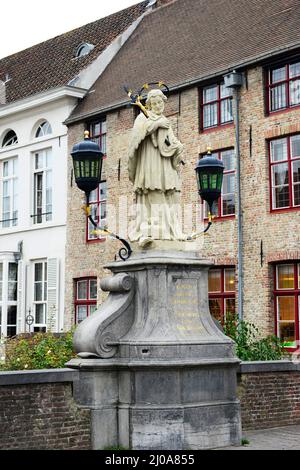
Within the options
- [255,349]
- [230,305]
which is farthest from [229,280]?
[255,349]

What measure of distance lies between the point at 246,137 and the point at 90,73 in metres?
8.64

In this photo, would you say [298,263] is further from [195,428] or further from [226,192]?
[195,428]

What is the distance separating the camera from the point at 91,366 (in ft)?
31.0

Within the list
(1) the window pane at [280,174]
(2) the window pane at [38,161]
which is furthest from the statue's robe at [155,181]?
(2) the window pane at [38,161]

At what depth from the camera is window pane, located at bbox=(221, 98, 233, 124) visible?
837 inches

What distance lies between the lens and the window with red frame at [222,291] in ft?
67.8

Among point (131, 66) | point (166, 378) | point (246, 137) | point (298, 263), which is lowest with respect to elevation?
point (166, 378)

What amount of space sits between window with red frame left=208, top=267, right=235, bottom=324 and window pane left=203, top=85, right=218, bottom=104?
4.89 metres

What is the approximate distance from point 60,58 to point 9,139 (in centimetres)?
384

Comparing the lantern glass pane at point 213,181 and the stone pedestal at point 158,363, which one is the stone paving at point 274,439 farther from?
the lantern glass pane at point 213,181

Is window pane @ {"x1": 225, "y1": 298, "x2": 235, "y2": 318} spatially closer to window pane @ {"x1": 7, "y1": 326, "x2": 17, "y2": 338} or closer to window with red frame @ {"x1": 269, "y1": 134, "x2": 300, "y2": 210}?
window with red frame @ {"x1": 269, "y1": 134, "x2": 300, "y2": 210}

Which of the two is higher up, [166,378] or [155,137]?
[155,137]

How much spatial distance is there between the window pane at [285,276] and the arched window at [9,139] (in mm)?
13563
